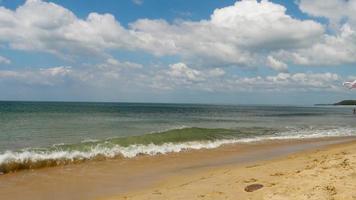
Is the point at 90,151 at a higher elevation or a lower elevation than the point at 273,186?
lower

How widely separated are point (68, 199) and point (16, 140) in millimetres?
16622

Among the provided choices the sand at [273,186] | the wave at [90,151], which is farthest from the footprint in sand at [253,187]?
the wave at [90,151]

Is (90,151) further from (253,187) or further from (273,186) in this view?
(273,186)

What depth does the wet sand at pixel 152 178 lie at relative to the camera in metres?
10.1

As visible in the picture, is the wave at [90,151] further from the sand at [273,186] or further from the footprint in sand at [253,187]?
the footprint in sand at [253,187]

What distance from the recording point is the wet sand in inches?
396

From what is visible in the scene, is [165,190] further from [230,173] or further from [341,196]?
[341,196]

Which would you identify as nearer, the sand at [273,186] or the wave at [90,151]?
the sand at [273,186]

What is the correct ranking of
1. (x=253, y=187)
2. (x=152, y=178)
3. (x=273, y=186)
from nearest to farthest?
1. (x=273, y=186)
2. (x=253, y=187)
3. (x=152, y=178)

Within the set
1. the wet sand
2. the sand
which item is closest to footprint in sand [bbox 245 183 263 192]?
the sand

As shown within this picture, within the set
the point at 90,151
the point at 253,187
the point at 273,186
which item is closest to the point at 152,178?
the point at 253,187

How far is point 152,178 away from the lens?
1320cm

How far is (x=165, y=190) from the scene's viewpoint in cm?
1051

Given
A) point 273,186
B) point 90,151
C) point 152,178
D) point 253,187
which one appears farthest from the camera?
point 90,151
